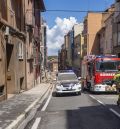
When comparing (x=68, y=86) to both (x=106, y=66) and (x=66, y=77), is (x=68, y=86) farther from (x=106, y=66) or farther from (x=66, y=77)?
(x=106, y=66)

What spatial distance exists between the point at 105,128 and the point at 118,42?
135 feet

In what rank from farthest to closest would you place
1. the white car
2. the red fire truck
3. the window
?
the window, the red fire truck, the white car

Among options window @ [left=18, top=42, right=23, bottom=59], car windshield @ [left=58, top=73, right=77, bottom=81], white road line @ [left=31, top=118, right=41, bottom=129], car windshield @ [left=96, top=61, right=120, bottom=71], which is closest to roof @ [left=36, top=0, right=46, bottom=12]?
window @ [left=18, top=42, right=23, bottom=59]

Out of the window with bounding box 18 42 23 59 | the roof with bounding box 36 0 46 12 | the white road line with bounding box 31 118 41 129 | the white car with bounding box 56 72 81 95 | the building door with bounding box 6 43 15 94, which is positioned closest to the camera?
the white road line with bounding box 31 118 41 129

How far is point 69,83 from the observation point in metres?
30.9

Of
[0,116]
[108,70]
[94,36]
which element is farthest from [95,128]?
[94,36]

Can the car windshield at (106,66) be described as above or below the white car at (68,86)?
above

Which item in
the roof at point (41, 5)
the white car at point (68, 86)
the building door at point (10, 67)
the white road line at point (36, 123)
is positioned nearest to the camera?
the white road line at point (36, 123)

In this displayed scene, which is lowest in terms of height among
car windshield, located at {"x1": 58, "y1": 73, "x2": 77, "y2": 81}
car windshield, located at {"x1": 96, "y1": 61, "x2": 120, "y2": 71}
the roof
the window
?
car windshield, located at {"x1": 58, "y1": 73, "x2": 77, "y2": 81}

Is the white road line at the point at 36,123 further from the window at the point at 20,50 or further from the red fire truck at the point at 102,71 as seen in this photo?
the window at the point at 20,50

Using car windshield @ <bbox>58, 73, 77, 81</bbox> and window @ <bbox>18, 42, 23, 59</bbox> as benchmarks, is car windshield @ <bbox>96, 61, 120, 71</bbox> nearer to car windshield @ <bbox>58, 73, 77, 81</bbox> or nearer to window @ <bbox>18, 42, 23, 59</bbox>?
car windshield @ <bbox>58, 73, 77, 81</bbox>

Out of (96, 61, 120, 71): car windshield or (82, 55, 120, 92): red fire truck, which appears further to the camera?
(96, 61, 120, 71): car windshield

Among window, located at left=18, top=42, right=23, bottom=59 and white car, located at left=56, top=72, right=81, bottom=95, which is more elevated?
window, located at left=18, top=42, right=23, bottom=59

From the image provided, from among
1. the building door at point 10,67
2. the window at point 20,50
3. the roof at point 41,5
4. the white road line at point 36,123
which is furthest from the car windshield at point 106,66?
the roof at point 41,5
